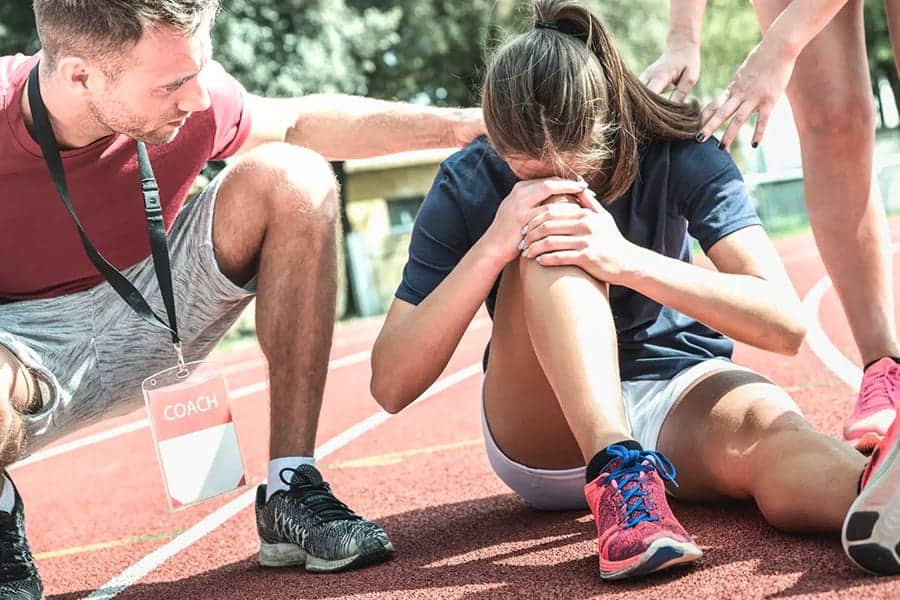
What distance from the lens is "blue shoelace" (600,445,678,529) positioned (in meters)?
2.41

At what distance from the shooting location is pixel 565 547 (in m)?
2.90

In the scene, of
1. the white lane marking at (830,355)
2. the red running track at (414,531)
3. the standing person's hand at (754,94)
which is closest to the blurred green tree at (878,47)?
the white lane marking at (830,355)

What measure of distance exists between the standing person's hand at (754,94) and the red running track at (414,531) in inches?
38.8

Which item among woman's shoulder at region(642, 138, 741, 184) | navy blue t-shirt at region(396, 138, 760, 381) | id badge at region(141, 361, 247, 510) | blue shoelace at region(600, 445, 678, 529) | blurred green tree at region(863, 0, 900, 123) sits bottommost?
blurred green tree at region(863, 0, 900, 123)

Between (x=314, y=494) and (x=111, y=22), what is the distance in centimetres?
132

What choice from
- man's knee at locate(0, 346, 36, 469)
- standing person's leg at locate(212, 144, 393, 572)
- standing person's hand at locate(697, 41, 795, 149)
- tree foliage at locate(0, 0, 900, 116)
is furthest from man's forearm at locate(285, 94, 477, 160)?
tree foliage at locate(0, 0, 900, 116)

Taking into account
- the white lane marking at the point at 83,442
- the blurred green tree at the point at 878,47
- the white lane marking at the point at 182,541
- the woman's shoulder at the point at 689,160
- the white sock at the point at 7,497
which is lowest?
the blurred green tree at the point at 878,47

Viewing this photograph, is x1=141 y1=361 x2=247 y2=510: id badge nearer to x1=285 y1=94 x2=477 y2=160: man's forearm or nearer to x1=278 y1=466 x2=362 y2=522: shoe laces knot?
x1=278 y1=466 x2=362 y2=522: shoe laces knot

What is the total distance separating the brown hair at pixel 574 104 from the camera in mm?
2738

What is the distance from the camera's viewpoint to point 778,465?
8.66ft

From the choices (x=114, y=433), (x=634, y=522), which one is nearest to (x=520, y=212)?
(x=634, y=522)

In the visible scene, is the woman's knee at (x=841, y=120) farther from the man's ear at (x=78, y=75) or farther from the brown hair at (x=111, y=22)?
the man's ear at (x=78, y=75)

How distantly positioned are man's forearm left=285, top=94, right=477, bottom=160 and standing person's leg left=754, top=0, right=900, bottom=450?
1.25 metres

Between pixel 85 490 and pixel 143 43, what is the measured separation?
346 cm
